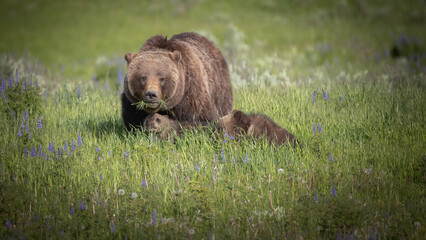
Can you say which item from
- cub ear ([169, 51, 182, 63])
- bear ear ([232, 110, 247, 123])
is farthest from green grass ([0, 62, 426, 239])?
cub ear ([169, 51, 182, 63])

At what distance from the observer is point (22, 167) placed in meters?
5.54

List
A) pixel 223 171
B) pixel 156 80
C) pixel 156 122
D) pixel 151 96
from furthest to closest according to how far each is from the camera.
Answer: pixel 156 122 → pixel 156 80 → pixel 151 96 → pixel 223 171

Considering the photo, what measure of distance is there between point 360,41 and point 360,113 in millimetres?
12037

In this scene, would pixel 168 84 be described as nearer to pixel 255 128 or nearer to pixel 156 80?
pixel 156 80

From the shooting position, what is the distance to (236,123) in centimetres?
661

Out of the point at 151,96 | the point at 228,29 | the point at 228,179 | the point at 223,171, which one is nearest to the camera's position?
the point at 228,179

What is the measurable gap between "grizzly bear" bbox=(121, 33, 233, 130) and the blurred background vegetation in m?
6.02

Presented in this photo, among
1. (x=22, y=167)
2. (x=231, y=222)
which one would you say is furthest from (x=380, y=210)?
(x=22, y=167)

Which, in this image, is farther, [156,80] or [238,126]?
[238,126]

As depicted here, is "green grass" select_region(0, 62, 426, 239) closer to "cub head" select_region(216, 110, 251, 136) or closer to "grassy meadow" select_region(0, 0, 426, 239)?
"grassy meadow" select_region(0, 0, 426, 239)

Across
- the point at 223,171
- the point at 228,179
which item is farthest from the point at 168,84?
the point at 228,179

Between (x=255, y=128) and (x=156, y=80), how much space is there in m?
1.46

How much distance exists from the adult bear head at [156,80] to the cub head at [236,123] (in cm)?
71

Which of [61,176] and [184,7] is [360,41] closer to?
[184,7]
